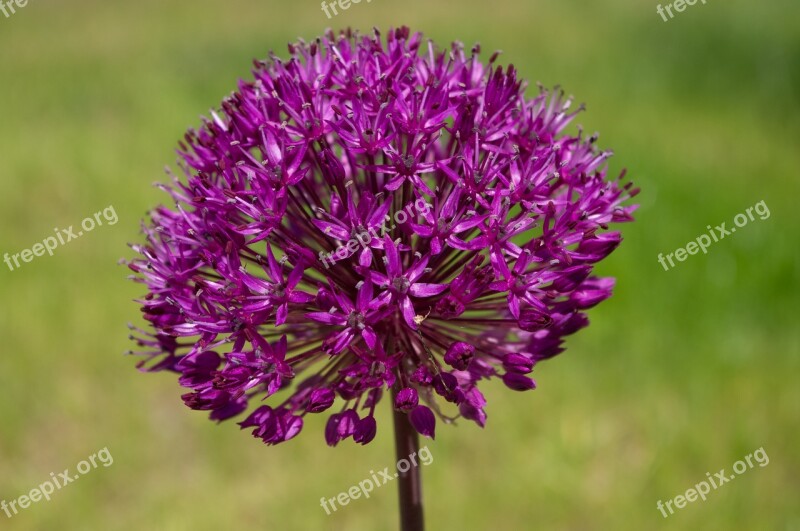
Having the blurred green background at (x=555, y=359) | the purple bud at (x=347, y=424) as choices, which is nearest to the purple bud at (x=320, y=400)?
the purple bud at (x=347, y=424)

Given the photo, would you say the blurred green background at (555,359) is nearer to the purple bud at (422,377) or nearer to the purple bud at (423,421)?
the purple bud at (423,421)

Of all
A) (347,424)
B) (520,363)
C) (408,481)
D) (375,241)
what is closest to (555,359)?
(408,481)

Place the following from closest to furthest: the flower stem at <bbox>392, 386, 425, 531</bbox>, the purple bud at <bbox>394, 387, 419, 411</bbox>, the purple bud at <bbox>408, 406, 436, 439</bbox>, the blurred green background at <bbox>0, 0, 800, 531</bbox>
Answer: the purple bud at <bbox>394, 387, 419, 411</bbox> → the purple bud at <bbox>408, 406, 436, 439</bbox> → the flower stem at <bbox>392, 386, 425, 531</bbox> → the blurred green background at <bbox>0, 0, 800, 531</bbox>

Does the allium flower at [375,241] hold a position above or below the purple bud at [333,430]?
above

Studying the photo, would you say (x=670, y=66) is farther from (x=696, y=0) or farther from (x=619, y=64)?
(x=696, y=0)

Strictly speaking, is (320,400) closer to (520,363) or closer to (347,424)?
(347,424)

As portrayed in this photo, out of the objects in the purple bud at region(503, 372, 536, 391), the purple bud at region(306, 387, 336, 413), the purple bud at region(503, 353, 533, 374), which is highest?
the purple bud at region(306, 387, 336, 413)

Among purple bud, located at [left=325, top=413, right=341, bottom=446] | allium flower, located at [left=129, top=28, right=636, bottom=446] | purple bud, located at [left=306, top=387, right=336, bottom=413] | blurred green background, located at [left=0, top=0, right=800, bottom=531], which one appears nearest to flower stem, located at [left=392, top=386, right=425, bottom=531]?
allium flower, located at [left=129, top=28, right=636, bottom=446]

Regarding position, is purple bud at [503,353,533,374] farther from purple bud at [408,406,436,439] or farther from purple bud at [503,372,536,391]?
purple bud at [408,406,436,439]
